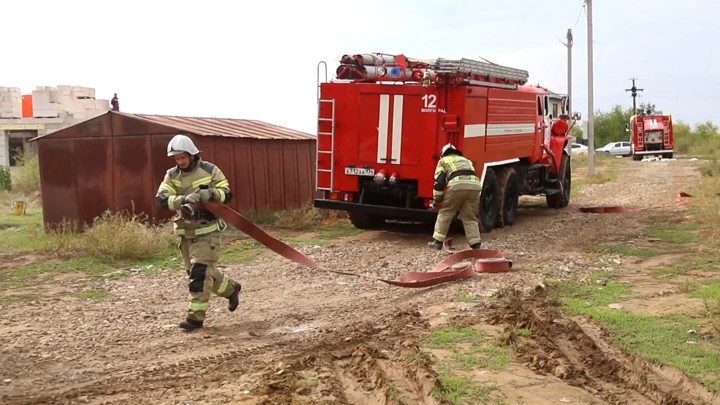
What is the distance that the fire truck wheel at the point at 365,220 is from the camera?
1469 centimetres

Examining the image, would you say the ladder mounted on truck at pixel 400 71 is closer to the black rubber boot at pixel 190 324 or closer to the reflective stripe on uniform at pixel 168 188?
the reflective stripe on uniform at pixel 168 188

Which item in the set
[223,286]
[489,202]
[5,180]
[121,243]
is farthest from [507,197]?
[5,180]

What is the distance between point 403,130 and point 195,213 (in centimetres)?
605

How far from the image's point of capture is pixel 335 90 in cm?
1320

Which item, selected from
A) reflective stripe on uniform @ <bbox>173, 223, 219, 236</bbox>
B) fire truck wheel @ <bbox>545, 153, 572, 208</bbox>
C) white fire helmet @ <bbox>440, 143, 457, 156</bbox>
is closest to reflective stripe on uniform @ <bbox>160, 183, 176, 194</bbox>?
reflective stripe on uniform @ <bbox>173, 223, 219, 236</bbox>

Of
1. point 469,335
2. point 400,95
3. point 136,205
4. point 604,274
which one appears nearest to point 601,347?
point 469,335

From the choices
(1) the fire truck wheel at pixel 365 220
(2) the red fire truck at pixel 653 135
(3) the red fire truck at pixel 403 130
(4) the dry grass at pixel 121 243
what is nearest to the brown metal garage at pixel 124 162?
(4) the dry grass at pixel 121 243

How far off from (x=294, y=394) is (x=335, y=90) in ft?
28.1

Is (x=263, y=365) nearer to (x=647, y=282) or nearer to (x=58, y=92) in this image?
(x=647, y=282)

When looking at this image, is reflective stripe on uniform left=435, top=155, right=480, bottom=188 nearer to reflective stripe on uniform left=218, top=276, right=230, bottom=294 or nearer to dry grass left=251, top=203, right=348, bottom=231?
dry grass left=251, top=203, right=348, bottom=231

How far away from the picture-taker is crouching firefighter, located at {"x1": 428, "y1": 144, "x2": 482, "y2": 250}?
38.5ft

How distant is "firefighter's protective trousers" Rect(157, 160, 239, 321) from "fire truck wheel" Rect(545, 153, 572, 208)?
1224 centimetres

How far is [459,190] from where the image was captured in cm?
1173

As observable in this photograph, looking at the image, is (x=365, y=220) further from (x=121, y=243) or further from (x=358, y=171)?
(x=121, y=243)
